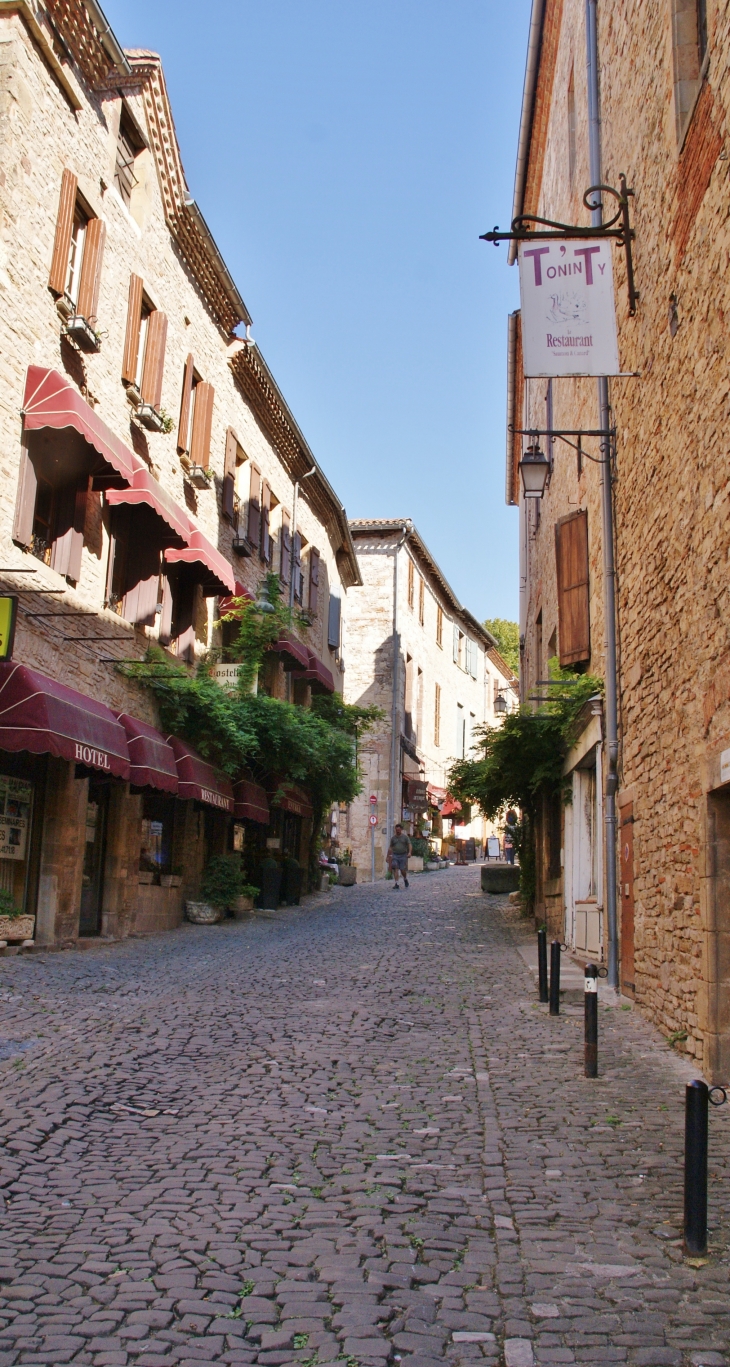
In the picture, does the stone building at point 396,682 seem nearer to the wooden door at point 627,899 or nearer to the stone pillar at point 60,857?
the stone pillar at point 60,857

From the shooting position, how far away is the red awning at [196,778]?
1568 cm

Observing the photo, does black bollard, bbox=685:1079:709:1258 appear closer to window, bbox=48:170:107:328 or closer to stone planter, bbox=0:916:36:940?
stone planter, bbox=0:916:36:940

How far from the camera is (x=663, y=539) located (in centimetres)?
882

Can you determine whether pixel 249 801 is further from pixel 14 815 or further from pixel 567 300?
pixel 567 300

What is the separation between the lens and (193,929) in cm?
1666

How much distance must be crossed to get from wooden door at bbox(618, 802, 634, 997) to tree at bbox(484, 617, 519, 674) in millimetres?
52564

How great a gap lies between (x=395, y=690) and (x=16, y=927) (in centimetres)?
2462

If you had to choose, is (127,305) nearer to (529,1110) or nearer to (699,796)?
(699,796)

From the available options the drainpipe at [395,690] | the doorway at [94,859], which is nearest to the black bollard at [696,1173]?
the doorway at [94,859]

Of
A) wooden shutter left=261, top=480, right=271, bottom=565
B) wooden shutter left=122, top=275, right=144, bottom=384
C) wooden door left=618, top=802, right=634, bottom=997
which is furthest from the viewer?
wooden shutter left=261, top=480, right=271, bottom=565

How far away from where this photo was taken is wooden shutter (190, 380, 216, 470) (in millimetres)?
18328

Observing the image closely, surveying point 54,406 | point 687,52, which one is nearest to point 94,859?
point 54,406

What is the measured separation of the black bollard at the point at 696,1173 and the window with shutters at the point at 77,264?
1144 cm

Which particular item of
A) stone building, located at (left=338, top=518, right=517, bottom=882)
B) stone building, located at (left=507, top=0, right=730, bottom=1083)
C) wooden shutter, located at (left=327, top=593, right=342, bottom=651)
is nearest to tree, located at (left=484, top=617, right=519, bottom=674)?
stone building, located at (left=338, top=518, right=517, bottom=882)
